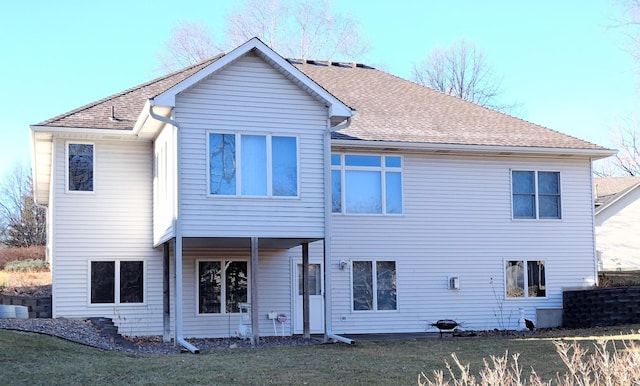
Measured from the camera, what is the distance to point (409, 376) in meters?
11.1

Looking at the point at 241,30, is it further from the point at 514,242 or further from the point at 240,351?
the point at 240,351

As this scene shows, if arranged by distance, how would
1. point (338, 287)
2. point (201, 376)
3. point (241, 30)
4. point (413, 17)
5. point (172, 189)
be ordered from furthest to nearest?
point (241, 30)
point (413, 17)
point (338, 287)
point (172, 189)
point (201, 376)

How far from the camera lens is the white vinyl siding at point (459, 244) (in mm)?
19828

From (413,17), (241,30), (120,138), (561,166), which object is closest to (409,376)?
(120,138)

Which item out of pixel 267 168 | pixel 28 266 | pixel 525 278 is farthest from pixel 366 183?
pixel 28 266

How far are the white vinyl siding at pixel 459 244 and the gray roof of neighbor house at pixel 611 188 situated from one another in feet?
55.5

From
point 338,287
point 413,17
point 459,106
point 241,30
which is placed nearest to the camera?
point 338,287

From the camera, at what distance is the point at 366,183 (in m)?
19.9

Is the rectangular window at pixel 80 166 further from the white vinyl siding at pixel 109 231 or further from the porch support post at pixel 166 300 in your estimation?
the porch support post at pixel 166 300

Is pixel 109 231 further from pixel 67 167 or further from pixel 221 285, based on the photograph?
pixel 221 285

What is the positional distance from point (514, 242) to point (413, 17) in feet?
36.8

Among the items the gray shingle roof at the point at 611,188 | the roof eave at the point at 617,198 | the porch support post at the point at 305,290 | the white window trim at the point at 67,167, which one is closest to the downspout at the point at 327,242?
the porch support post at the point at 305,290

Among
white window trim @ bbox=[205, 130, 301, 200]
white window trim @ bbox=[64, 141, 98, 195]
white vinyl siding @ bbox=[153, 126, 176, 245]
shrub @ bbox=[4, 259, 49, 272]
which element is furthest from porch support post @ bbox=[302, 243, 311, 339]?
shrub @ bbox=[4, 259, 49, 272]

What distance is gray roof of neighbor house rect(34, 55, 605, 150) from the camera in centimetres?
1906
